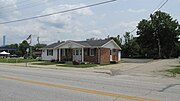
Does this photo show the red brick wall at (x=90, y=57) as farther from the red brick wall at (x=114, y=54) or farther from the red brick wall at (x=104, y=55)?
the red brick wall at (x=114, y=54)

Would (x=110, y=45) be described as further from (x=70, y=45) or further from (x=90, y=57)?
(x=70, y=45)

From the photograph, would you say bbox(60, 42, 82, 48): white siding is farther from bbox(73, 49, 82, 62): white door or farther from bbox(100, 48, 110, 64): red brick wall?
bbox(100, 48, 110, 64): red brick wall

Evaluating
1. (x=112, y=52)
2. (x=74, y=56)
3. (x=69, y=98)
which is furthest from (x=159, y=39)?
(x=69, y=98)

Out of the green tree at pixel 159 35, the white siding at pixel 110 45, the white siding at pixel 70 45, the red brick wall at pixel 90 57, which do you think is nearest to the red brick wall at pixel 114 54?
the white siding at pixel 110 45

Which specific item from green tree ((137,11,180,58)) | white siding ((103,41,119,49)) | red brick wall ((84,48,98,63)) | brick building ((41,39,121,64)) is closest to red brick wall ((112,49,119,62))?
brick building ((41,39,121,64))

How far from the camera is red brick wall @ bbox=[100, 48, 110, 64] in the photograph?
129ft

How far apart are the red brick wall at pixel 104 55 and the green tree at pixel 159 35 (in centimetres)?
3012

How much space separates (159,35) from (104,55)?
109ft

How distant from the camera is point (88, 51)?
40.4 meters

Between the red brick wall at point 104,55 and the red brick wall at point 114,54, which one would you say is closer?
the red brick wall at point 104,55

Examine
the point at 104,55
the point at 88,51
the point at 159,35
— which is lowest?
the point at 104,55

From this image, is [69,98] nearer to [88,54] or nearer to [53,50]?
[88,54]

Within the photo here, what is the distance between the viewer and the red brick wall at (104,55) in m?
39.4

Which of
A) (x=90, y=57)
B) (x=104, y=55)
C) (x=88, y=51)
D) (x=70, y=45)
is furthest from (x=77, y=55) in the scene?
(x=104, y=55)
